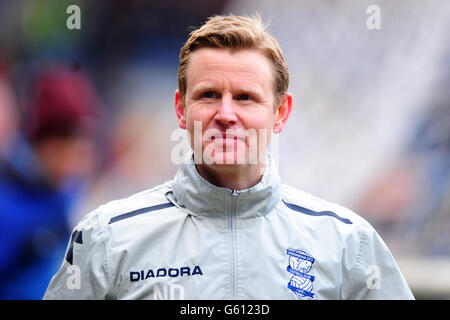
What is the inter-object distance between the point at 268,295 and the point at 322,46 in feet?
8.40

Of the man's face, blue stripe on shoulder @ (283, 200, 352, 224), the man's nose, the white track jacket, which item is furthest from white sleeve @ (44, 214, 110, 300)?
blue stripe on shoulder @ (283, 200, 352, 224)

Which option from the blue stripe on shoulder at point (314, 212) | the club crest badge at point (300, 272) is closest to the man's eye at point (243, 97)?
the blue stripe on shoulder at point (314, 212)

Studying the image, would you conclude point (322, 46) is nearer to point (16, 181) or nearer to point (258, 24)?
point (258, 24)

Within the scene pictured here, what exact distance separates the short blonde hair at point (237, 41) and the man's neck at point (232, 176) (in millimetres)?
287

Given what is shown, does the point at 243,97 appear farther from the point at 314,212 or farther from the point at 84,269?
the point at 84,269

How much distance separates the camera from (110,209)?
5.82 ft

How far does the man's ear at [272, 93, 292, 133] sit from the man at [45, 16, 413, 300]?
6 cm

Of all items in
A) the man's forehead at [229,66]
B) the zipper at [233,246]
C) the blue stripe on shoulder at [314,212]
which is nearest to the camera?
the zipper at [233,246]

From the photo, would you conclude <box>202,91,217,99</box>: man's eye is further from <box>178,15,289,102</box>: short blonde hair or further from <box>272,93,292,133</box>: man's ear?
<box>272,93,292,133</box>: man's ear

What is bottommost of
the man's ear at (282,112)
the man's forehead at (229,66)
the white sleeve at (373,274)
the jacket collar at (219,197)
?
the white sleeve at (373,274)

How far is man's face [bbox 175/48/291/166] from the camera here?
5.42 ft

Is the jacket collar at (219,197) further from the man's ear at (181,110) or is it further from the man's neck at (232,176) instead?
the man's ear at (181,110)

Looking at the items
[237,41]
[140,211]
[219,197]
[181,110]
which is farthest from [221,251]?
[237,41]

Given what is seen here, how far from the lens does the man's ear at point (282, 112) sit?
1882 millimetres
